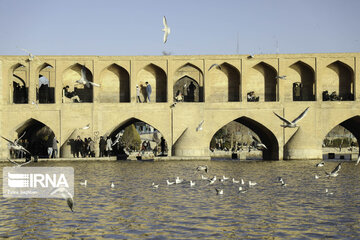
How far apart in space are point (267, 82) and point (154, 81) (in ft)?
19.6

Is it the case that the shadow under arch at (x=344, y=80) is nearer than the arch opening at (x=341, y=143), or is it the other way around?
the shadow under arch at (x=344, y=80)

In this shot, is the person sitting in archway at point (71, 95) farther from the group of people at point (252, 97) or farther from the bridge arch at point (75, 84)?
the group of people at point (252, 97)

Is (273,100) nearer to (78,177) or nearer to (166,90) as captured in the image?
(166,90)

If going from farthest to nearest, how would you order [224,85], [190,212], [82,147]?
1. [224,85]
2. [82,147]
3. [190,212]

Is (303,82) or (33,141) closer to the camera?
(303,82)

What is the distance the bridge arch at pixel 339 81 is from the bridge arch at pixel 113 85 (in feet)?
34.4

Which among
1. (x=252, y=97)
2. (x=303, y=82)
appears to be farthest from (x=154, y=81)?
(x=303, y=82)

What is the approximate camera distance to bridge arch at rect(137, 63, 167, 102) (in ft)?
112

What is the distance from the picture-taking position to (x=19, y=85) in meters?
34.7

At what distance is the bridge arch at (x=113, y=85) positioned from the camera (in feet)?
111

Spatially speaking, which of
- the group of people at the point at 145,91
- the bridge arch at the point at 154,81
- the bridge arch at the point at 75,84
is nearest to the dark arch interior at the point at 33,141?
the bridge arch at the point at 75,84

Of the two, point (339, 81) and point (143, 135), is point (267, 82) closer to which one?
point (339, 81)

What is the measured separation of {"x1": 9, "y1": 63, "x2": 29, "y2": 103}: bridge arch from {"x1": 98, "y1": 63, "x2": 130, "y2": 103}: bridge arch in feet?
12.9

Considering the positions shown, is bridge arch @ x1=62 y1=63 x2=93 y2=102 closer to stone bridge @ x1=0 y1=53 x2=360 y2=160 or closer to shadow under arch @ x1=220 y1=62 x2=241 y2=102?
stone bridge @ x1=0 y1=53 x2=360 y2=160
